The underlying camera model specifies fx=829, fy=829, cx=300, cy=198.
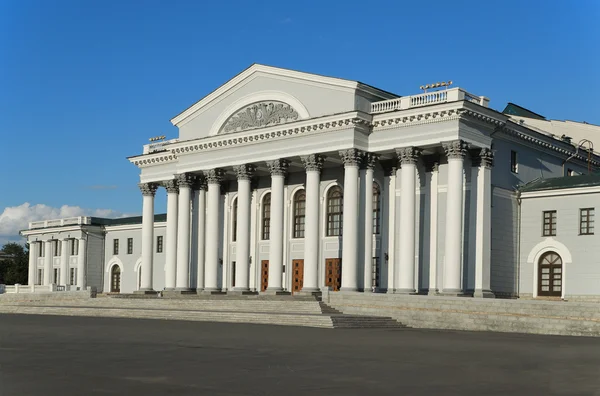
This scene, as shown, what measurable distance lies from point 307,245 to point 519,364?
2536 centimetres

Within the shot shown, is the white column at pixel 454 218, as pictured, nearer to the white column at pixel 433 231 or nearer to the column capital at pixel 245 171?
the white column at pixel 433 231

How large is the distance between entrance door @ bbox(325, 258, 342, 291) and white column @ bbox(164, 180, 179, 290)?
33.7 feet

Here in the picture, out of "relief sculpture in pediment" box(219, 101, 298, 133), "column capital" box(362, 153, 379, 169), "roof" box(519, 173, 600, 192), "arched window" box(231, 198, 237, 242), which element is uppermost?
"relief sculpture in pediment" box(219, 101, 298, 133)

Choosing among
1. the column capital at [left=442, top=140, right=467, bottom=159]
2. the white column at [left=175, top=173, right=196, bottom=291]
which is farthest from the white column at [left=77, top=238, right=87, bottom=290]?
the column capital at [left=442, top=140, right=467, bottom=159]

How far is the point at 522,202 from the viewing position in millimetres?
40438

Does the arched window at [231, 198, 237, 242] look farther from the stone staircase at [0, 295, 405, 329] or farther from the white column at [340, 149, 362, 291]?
the white column at [340, 149, 362, 291]

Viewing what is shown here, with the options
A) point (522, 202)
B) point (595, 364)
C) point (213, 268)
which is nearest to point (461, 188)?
point (522, 202)

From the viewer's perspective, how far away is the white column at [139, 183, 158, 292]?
5100 centimetres

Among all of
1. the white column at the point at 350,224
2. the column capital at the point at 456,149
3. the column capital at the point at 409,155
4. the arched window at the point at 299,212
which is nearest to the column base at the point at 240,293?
the arched window at the point at 299,212

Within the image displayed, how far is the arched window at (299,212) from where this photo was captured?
148 ft

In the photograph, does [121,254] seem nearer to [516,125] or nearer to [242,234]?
[242,234]

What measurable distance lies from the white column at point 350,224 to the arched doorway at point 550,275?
29.4ft

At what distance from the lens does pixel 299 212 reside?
45469mm

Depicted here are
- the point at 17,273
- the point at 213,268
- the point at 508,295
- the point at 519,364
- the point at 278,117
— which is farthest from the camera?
the point at 17,273
